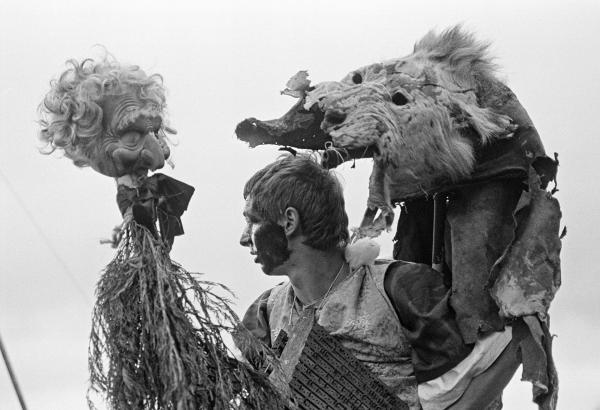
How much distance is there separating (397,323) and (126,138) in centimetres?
109

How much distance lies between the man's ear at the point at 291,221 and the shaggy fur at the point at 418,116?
0.26 m

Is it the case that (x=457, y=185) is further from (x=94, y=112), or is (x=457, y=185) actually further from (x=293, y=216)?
(x=94, y=112)

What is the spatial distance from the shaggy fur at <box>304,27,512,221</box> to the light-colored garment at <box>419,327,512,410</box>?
56 cm

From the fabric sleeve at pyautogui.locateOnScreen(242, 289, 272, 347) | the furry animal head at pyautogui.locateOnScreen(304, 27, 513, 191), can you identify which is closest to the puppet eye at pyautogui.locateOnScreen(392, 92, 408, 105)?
the furry animal head at pyautogui.locateOnScreen(304, 27, 513, 191)

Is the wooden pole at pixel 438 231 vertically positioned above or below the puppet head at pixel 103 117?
below

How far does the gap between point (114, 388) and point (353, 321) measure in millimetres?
1067

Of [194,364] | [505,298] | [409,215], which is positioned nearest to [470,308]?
[505,298]

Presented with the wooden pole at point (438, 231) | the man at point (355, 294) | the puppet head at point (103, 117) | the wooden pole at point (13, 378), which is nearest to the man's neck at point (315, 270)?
the man at point (355, 294)

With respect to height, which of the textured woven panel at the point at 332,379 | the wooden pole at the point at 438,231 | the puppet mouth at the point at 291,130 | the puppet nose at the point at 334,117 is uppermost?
the puppet mouth at the point at 291,130

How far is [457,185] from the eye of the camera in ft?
18.9

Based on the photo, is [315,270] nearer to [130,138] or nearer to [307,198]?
[307,198]

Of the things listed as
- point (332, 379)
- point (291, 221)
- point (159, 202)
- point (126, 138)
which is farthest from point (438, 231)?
point (126, 138)

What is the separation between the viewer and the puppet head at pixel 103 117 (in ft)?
17.8

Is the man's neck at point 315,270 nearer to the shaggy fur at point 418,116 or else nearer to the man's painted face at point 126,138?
the shaggy fur at point 418,116
